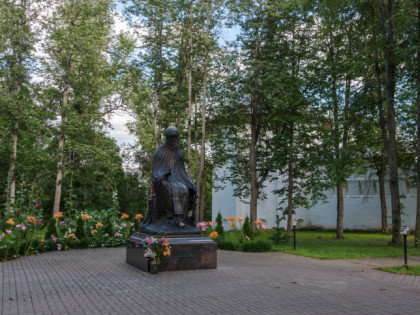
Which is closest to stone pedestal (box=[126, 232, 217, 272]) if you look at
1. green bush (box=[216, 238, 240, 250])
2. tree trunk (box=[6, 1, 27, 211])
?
green bush (box=[216, 238, 240, 250])

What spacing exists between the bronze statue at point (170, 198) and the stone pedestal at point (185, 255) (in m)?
0.34

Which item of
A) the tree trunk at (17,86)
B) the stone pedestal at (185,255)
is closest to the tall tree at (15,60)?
the tree trunk at (17,86)

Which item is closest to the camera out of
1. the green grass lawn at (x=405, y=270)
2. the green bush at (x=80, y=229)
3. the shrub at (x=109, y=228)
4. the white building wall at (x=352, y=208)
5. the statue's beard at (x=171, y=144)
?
the green grass lawn at (x=405, y=270)

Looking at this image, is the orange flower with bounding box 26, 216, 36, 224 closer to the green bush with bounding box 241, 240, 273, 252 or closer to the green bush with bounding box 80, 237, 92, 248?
the green bush with bounding box 80, 237, 92, 248

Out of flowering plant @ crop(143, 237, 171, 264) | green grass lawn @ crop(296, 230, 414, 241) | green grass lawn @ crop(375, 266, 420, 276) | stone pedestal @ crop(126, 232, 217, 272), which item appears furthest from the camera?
green grass lawn @ crop(296, 230, 414, 241)

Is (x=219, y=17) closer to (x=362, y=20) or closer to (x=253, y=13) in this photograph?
(x=253, y=13)

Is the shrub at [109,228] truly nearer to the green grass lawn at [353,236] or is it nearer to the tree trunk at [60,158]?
the tree trunk at [60,158]

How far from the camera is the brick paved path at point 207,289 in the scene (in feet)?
18.4

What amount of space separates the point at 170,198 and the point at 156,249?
1.53m

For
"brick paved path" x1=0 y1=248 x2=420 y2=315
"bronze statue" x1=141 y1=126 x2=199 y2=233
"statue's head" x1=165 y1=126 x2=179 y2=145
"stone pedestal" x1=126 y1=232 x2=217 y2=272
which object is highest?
"statue's head" x1=165 y1=126 x2=179 y2=145

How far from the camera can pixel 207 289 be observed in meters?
6.89

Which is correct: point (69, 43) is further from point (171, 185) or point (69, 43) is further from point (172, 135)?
point (171, 185)

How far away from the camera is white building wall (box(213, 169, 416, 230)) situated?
29.5 metres

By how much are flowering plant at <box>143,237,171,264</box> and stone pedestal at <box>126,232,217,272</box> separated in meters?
0.30
